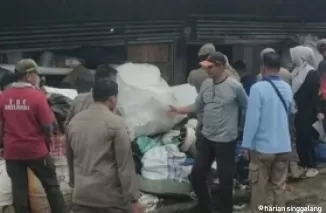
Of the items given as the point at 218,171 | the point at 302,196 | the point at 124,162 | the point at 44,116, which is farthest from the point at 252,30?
the point at 124,162

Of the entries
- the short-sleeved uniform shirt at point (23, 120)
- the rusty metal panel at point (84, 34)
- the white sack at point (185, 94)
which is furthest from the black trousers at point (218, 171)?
the rusty metal panel at point (84, 34)

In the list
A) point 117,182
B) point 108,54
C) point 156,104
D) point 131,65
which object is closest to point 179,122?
point 156,104

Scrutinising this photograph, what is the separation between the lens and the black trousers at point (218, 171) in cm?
677

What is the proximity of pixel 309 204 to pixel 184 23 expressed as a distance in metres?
3.57

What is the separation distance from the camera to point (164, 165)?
724cm

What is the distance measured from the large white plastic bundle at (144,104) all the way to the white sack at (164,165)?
33 centimetres

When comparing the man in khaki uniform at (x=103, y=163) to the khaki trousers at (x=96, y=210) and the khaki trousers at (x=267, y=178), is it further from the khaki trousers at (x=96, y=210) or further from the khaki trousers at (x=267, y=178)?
A: the khaki trousers at (x=267, y=178)

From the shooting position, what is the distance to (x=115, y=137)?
4773mm

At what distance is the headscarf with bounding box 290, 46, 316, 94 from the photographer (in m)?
8.47

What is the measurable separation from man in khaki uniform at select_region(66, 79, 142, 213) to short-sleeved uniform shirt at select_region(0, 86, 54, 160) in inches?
50.8

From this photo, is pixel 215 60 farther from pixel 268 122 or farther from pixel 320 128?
pixel 320 128

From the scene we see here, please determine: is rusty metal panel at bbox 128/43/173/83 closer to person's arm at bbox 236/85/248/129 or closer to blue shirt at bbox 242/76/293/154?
person's arm at bbox 236/85/248/129

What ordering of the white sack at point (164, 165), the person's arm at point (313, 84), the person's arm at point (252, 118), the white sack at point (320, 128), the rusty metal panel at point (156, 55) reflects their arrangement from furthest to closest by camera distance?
the rusty metal panel at point (156, 55), the white sack at point (320, 128), the person's arm at point (313, 84), the white sack at point (164, 165), the person's arm at point (252, 118)

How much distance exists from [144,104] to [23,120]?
1984 mm
